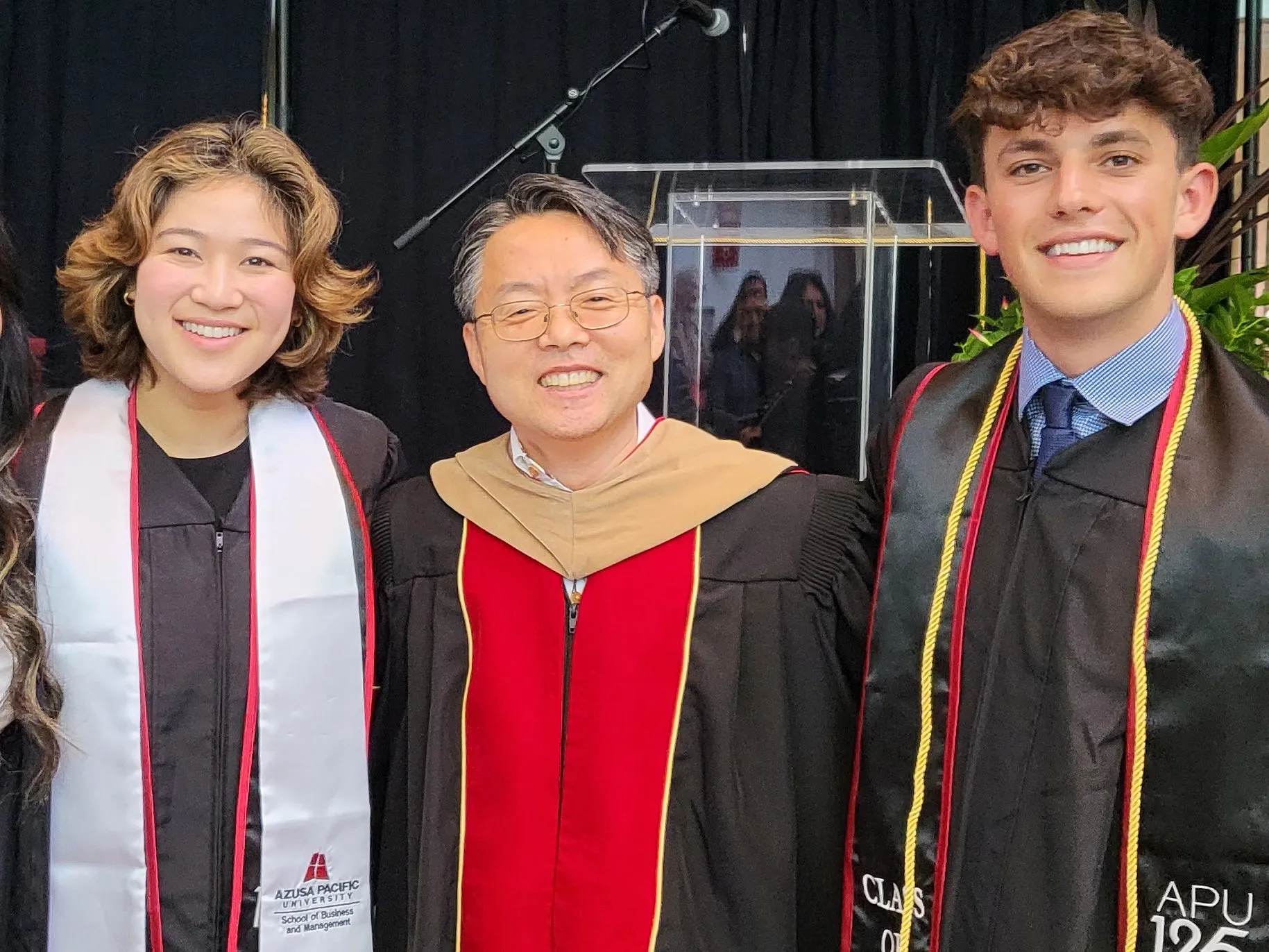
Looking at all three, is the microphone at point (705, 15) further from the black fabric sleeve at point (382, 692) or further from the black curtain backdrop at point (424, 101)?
the black fabric sleeve at point (382, 692)

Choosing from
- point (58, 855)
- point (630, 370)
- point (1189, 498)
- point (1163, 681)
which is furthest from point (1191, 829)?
point (58, 855)

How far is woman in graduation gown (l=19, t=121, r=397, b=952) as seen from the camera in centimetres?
184

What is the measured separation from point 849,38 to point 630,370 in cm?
279

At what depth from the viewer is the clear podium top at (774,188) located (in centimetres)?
255

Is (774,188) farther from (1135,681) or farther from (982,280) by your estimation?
(1135,681)

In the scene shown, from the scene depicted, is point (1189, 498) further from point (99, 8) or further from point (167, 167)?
point (99, 8)

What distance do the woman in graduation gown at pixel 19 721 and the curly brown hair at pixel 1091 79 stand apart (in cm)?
154

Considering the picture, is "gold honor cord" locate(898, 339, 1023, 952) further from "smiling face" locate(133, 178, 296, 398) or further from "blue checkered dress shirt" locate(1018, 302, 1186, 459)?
"smiling face" locate(133, 178, 296, 398)

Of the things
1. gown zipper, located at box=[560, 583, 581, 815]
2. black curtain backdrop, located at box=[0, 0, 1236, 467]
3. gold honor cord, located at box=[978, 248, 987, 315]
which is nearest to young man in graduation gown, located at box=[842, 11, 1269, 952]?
gown zipper, located at box=[560, 583, 581, 815]

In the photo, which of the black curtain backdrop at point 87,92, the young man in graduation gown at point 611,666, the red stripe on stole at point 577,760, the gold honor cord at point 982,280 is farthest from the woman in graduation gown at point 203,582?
the black curtain backdrop at point 87,92

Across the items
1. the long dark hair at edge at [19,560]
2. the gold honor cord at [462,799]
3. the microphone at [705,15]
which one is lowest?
the gold honor cord at [462,799]

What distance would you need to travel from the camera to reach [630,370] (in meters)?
1.89

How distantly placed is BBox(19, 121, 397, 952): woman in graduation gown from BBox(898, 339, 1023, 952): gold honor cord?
96 centimetres

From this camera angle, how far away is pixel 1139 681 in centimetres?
143
